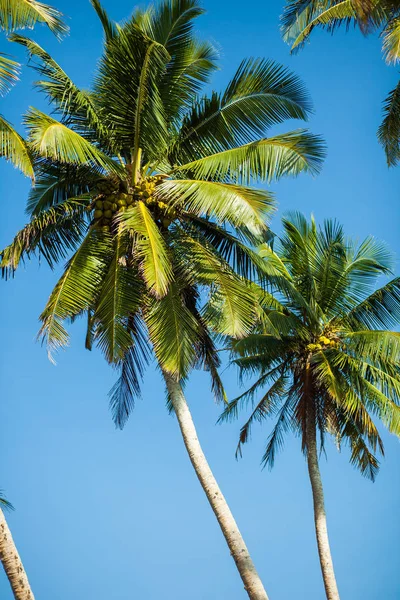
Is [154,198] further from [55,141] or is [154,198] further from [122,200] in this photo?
[55,141]

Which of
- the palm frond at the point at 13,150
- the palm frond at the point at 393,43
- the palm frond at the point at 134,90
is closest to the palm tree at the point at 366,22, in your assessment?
the palm frond at the point at 393,43

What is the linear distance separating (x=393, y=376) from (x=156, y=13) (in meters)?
9.21

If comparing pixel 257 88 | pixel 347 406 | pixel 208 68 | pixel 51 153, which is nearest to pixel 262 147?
pixel 257 88

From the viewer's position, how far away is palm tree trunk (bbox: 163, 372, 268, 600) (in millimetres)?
13740

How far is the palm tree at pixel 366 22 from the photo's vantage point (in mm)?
15000

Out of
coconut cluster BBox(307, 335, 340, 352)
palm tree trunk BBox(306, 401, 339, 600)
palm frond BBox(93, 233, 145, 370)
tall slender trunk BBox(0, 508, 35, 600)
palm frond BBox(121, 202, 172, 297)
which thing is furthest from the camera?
coconut cluster BBox(307, 335, 340, 352)

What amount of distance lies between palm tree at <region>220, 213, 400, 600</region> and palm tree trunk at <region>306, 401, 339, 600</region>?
22mm

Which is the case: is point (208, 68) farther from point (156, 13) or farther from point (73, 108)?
point (73, 108)

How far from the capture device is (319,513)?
19.7 m

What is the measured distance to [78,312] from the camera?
14578 mm

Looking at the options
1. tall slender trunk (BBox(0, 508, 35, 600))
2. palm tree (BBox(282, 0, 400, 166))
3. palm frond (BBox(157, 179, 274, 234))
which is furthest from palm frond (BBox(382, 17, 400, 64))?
tall slender trunk (BBox(0, 508, 35, 600))

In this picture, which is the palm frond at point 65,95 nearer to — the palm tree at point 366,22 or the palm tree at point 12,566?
the palm tree at point 366,22

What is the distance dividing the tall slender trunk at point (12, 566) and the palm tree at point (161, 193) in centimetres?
328

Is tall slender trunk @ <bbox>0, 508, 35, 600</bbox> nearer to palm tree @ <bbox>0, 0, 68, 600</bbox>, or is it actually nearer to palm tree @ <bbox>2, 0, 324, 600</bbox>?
palm tree @ <bbox>0, 0, 68, 600</bbox>
